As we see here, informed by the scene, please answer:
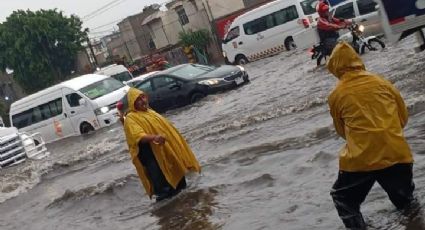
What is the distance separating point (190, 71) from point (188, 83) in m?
0.58

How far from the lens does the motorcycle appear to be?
1691 centimetres

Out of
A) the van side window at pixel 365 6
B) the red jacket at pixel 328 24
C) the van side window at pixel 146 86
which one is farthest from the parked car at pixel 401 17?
the van side window at pixel 146 86

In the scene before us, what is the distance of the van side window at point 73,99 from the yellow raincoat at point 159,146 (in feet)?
47.7

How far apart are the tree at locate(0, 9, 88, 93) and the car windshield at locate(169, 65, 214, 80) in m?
29.7

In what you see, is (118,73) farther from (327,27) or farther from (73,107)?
(327,27)

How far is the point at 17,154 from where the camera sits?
62.1ft

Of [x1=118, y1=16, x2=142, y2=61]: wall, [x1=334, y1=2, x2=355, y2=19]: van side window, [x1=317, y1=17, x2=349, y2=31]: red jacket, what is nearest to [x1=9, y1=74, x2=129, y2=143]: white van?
[x1=334, y1=2, x2=355, y2=19]: van side window

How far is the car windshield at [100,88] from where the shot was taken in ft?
71.7

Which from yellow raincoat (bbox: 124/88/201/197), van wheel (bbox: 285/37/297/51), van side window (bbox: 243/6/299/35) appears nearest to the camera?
yellow raincoat (bbox: 124/88/201/197)

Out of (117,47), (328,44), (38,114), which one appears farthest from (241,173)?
(117,47)

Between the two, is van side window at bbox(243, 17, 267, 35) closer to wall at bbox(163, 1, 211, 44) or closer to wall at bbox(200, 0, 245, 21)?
wall at bbox(163, 1, 211, 44)

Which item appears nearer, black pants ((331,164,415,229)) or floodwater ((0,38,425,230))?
black pants ((331,164,415,229))

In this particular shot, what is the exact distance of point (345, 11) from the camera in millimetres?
20484

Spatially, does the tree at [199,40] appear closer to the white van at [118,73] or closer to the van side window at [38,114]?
the white van at [118,73]
